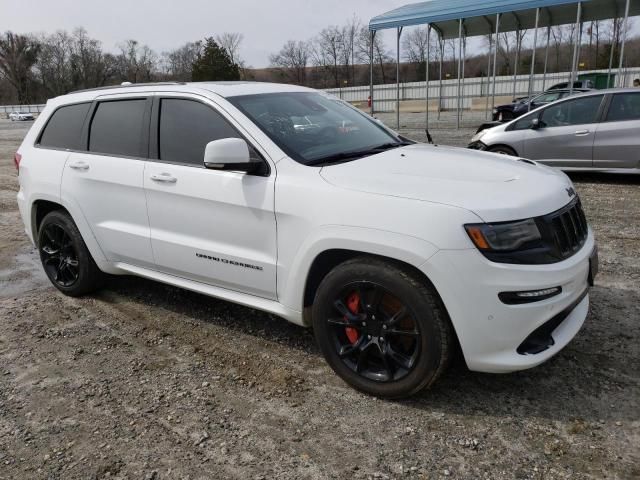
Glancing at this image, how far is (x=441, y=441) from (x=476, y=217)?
44.4 inches

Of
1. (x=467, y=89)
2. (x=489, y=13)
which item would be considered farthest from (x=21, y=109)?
(x=489, y=13)

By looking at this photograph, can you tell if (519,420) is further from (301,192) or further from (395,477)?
(301,192)

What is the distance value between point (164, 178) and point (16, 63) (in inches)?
3717

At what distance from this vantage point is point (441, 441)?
269cm

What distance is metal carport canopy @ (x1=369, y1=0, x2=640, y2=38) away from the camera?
48.3ft

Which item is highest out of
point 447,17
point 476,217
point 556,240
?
point 447,17

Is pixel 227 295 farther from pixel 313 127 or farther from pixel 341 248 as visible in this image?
pixel 313 127

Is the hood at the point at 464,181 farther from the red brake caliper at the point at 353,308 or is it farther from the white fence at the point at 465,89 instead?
the white fence at the point at 465,89

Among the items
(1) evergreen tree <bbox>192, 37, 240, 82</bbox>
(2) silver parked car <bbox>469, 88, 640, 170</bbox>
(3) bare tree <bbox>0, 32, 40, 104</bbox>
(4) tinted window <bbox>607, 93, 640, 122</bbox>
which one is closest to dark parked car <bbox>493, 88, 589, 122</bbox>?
(2) silver parked car <bbox>469, 88, 640, 170</bbox>

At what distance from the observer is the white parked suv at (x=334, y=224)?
2656 mm

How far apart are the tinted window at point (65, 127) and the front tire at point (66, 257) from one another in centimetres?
61

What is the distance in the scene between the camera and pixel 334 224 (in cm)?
293

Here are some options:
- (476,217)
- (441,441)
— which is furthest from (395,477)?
(476,217)

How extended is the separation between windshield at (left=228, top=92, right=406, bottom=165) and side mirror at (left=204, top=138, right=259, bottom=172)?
0.26 m
